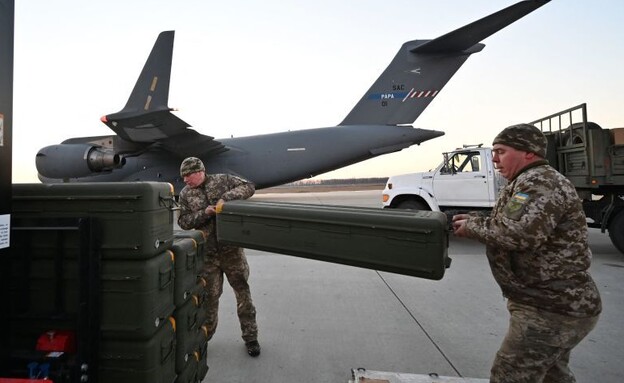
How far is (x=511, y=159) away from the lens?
182cm

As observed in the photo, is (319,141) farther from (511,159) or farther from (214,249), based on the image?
(511,159)

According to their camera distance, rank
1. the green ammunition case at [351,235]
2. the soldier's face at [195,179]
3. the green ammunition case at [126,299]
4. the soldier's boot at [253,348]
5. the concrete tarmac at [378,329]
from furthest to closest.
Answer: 1. the soldier's face at [195,179]
2. the soldier's boot at [253,348]
3. the concrete tarmac at [378,329]
4. the green ammunition case at [351,235]
5. the green ammunition case at [126,299]

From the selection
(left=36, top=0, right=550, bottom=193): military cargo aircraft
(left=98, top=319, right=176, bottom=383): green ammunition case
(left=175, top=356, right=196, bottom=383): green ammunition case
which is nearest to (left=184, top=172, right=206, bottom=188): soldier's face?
(left=175, top=356, right=196, bottom=383): green ammunition case

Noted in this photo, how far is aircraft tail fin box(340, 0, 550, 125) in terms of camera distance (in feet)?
32.9

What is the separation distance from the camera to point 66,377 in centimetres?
138

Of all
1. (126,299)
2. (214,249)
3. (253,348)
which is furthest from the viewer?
(214,249)

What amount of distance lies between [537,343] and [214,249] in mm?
2427

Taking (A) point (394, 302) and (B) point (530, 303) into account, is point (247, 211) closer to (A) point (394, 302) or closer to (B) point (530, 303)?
(B) point (530, 303)

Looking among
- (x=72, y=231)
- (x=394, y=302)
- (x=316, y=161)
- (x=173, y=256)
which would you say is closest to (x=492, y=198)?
(x=394, y=302)

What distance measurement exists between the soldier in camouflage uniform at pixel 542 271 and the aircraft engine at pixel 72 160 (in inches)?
376

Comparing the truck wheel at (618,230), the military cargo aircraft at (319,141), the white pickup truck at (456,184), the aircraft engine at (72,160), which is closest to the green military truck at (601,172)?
the truck wheel at (618,230)

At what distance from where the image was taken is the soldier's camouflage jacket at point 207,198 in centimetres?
290

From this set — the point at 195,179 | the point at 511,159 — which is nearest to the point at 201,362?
the point at 195,179

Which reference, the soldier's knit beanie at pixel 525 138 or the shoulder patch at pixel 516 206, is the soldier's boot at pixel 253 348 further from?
the soldier's knit beanie at pixel 525 138
